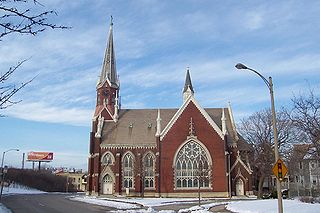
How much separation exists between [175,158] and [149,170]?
4.89 metres

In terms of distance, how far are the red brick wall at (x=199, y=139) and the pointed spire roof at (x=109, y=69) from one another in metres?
16.5

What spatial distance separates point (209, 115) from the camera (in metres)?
60.5

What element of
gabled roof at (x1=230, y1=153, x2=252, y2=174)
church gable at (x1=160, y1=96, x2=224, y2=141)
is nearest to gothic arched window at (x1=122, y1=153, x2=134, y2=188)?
church gable at (x1=160, y1=96, x2=224, y2=141)

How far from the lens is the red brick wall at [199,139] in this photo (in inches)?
2138

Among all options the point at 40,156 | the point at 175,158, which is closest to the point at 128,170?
the point at 175,158

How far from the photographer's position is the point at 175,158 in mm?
55625

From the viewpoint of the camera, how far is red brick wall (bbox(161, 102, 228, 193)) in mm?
54312

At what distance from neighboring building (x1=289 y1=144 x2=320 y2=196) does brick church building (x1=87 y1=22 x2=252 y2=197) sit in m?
7.03

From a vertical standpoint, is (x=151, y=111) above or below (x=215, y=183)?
above

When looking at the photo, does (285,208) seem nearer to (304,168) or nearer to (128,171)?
(128,171)

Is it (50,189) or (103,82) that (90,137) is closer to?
(103,82)

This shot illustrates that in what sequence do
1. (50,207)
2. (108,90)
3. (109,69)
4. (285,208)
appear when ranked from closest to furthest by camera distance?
(285,208), (50,207), (108,90), (109,69)

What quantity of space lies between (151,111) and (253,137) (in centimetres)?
2021

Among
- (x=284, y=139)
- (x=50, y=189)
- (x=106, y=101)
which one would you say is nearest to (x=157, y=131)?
(x=106, y=101)
